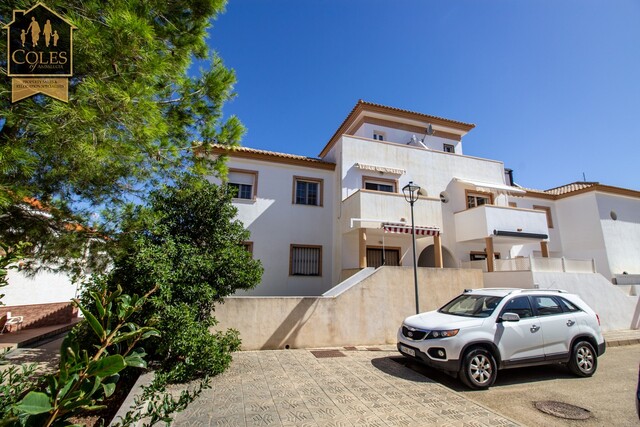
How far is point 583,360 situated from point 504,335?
2.64m

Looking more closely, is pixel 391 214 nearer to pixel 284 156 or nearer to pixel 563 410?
pixel 284 156

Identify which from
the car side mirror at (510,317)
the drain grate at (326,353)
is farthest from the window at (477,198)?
the drain grate at (326,353)

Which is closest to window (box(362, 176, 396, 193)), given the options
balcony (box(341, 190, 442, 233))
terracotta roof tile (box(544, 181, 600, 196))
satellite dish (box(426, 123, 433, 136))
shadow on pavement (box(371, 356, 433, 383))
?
balcony (box(341, 190, 442, 233))

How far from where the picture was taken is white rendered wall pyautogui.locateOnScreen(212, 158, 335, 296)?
1598cm

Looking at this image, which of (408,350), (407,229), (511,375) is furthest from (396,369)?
(407,229)

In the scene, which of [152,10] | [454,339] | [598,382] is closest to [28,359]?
[152,10]

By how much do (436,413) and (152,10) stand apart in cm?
885

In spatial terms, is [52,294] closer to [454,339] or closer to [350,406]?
[350,406]

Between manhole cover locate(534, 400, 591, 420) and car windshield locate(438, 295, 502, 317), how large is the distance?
2.05 metres

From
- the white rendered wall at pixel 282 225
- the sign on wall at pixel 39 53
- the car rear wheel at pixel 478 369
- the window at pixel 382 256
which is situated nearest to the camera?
the sign on wall at pixel 39 53

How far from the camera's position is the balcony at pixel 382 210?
50.6 ft

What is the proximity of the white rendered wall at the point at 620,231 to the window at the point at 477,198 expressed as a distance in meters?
8.22

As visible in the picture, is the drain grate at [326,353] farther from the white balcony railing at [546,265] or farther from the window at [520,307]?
the white balcony railing at [546,265]

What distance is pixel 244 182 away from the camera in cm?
1666
